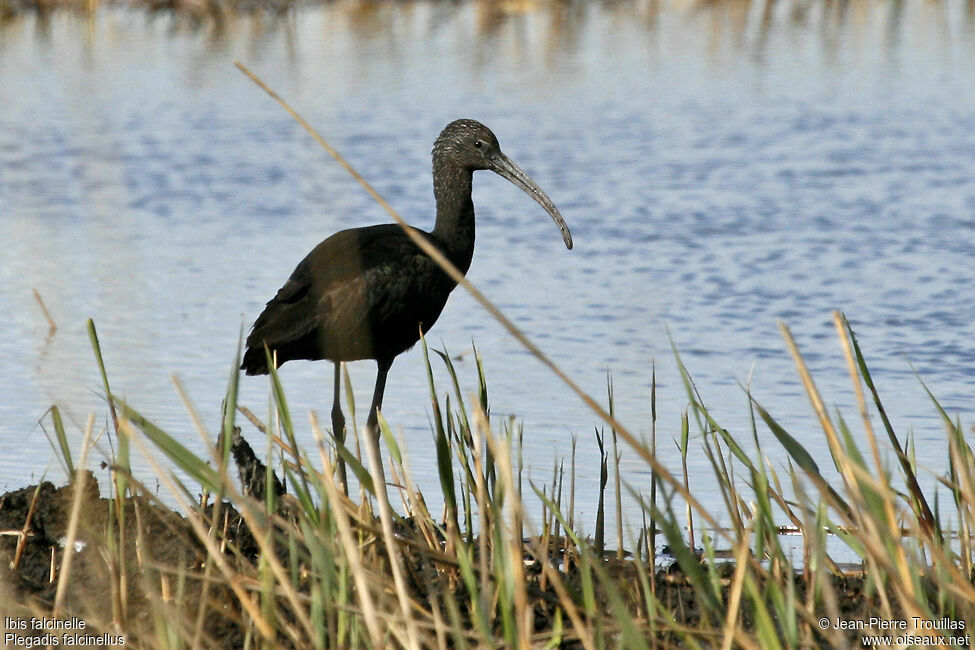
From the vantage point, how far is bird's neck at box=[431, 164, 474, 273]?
208 inches

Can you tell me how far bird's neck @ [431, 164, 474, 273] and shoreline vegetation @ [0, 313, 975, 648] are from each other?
4.36 feet

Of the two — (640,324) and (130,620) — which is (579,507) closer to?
(130,620)

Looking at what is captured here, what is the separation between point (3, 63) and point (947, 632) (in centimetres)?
1651

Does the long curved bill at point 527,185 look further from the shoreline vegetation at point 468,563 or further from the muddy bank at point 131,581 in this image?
the muddy bank at point 131,581

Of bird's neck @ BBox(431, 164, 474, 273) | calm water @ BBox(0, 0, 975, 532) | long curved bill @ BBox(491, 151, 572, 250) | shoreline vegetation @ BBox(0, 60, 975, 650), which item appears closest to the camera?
shoreline vegetation @ BBox(0, 60, 975, 650)

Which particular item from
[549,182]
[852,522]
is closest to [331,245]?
[852,522]

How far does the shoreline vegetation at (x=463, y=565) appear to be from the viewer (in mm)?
2469

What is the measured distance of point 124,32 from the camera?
67.3ft

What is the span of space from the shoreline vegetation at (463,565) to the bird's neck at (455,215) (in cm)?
133

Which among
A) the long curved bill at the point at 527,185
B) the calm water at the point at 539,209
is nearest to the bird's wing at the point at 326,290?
the calm water at the point at 539,209

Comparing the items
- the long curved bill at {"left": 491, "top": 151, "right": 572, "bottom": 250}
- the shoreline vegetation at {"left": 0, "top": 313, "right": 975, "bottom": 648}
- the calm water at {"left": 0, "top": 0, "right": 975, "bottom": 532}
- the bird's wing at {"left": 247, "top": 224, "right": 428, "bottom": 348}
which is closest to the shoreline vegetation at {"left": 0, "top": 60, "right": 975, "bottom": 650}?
the shoreline vegetation at {"left": 0, "top": 313, "right": 975, "bottom": 648}

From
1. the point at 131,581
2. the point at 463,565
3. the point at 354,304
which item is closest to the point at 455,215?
the point at 354,304

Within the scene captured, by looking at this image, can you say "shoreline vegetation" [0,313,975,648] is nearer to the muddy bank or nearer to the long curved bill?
the muddy bank

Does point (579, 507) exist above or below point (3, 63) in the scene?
above
